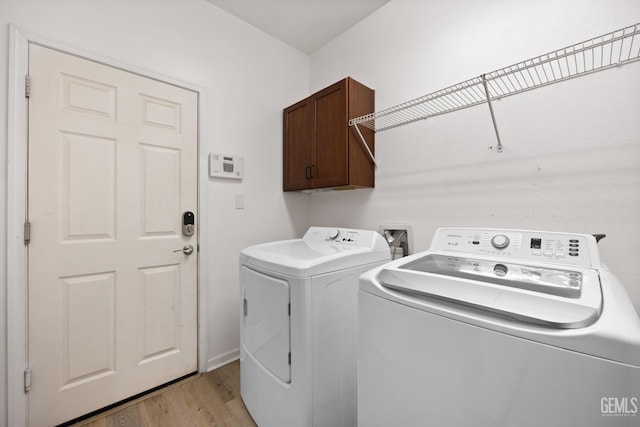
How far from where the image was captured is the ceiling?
2.07 m

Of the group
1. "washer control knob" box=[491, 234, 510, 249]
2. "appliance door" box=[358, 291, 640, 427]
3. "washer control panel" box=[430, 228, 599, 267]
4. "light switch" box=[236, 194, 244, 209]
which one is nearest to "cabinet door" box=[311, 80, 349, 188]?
"light switch" box=[236, 194, 244, 209]

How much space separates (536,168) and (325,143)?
53.1 inches

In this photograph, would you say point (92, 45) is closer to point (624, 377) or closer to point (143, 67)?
point (143, 67)

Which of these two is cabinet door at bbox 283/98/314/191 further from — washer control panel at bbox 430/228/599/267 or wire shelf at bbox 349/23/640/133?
washer control panel at bbox 430/228/599/267

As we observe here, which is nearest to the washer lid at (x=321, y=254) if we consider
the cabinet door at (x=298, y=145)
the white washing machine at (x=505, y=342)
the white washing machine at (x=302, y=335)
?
the white washing machine at (x=302, y=335)

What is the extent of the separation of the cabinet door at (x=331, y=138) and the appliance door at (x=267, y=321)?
0.95 metres

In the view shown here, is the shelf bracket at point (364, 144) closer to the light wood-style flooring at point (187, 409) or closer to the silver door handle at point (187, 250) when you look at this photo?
the silver door handle at point (187, 250)

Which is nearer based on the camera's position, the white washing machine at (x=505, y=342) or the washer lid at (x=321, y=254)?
the white washing machine at (x=505, y=342)

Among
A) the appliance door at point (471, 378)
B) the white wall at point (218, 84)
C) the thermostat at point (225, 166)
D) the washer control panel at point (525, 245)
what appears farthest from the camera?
the thermostat at point (225, 166)

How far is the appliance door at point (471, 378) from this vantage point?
0.56 m

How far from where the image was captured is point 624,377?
0.53m

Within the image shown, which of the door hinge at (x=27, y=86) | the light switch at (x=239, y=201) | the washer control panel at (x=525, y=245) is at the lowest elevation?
the washer control panel at (x=525, y=245)

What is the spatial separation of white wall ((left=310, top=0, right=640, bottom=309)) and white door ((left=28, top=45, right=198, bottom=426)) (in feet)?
4.89

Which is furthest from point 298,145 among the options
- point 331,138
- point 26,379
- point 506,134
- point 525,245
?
point 26,379
